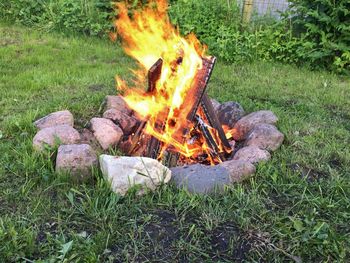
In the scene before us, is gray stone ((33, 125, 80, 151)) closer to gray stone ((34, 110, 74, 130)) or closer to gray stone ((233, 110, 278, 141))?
gray stone ((34, 110, 74, 130))

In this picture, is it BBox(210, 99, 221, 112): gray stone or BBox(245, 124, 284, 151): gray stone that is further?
BBox(210, 99, 221, 112): gray stone

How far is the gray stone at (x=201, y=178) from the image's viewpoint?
3.15 metres

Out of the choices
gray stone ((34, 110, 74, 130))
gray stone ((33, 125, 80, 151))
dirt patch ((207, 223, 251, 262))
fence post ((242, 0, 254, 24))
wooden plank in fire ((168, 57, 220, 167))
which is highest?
wooden plank in fire ((168, 57, 220, 167))

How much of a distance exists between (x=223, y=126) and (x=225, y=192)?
1341 millimetres

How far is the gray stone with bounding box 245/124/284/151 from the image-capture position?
12.6ft

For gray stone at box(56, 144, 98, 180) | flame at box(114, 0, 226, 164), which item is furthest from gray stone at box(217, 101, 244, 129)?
gray stone at box(56, 144, 98, 180)

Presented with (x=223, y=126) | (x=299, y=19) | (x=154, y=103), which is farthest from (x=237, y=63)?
(x=154, y=103)

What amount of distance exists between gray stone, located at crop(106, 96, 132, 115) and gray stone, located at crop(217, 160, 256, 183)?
1.41 meters

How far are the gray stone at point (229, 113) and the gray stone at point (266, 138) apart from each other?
51cm

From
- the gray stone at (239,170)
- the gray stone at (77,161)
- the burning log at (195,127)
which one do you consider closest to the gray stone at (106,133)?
the burning log at (195,127)

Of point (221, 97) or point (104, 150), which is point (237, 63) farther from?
point (104, 150)

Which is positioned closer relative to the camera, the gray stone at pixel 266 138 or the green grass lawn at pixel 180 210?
the green grass lawn at pixel 180 210

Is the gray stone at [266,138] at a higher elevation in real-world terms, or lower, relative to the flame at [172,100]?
lower

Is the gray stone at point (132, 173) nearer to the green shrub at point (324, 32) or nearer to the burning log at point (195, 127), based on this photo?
the burning log at point (195, 127)
